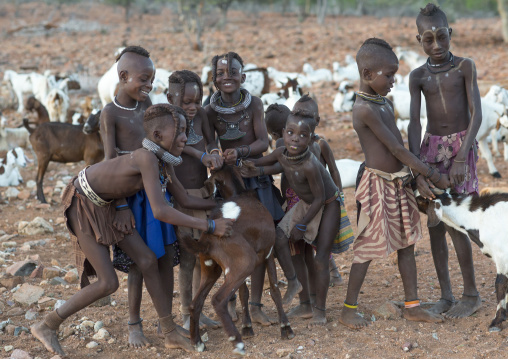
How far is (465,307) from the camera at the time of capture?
4.03 metres

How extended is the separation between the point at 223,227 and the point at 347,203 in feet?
13.2

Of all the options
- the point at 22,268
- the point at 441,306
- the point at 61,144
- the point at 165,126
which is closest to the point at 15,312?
the point at 22,268

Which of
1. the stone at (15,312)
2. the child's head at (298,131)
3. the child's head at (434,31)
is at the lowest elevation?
the stone at (15,312)

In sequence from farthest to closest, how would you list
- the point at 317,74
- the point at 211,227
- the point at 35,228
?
1. the point at 317,74
2. the point at 35,228
3. the point at 211,227

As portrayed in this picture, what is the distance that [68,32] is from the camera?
84.6ft

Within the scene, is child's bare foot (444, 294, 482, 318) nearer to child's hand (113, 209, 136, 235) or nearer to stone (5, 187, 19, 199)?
child's hand (113, 209, 136, 235)

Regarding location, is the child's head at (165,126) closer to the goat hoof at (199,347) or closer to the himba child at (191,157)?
the himba child at (191,157)

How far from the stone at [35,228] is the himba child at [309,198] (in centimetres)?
332

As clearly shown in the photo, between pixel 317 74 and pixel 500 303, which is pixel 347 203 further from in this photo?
pixel 317 74

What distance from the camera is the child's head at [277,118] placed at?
14.1ft

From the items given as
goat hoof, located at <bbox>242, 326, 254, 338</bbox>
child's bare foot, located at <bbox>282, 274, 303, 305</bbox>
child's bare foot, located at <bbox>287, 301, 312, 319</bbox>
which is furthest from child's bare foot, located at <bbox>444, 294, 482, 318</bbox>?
goat hoof, located at <bbox>242, 326, 254, 338</bbox>

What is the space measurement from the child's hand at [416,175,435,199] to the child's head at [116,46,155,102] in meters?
1.79

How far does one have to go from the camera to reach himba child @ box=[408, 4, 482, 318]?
3863 millimetres

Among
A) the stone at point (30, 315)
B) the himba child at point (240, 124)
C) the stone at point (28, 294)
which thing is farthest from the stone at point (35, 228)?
the himba child at point (240, 124)
